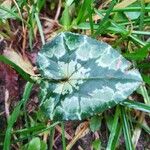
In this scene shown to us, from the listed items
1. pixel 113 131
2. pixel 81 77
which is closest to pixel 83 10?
pixel 81 77

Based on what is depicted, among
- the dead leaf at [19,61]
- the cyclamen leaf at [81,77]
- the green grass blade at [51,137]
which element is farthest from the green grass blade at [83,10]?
the green grass blade at [51,137]

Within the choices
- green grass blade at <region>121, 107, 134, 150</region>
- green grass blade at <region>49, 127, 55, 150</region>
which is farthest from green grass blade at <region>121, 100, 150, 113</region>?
green grass blade at <region>49, 127, 55, 150</region>

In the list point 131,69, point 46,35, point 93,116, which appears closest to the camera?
point 131,69

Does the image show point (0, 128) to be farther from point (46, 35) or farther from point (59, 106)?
point (46, 35)

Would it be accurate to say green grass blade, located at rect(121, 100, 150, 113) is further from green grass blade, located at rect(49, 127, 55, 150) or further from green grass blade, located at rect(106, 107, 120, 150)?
green grass blade, located at rect(49, 127, 55, 150)

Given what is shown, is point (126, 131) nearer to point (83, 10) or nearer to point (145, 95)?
point (145, 95)

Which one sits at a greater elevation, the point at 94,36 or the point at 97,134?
the point at 94,36

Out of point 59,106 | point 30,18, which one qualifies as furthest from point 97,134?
point 30,18

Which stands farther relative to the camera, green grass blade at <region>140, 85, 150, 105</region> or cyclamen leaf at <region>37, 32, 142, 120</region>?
green grass blade at <region>140, 85, 150, 105</region>

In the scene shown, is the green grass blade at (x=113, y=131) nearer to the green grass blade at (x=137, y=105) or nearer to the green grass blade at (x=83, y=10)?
the green grass blade at (x=137, y=105)
